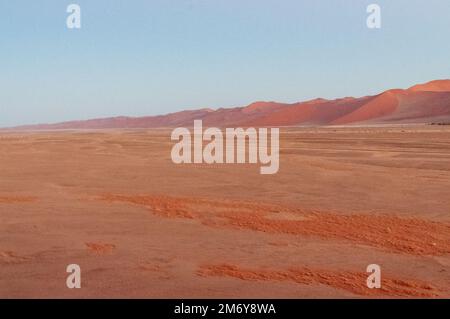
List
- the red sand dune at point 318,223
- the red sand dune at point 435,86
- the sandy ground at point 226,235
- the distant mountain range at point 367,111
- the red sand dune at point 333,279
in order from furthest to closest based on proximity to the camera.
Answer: the red sand dune at point 435,86
the distant mountain range at point 367,111
the red sand dune at point 318,223
the sandy ground at point 226,235
the red sand dune at point 333,279

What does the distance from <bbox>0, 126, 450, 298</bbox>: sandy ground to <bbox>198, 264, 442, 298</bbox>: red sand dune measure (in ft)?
0.04

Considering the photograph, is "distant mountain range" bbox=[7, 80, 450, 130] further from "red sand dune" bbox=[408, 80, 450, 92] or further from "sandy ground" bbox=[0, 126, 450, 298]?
"sandy ground" bbox=[0, 126, 450, 298]

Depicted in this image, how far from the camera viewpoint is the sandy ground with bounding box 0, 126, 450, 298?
4.40 m

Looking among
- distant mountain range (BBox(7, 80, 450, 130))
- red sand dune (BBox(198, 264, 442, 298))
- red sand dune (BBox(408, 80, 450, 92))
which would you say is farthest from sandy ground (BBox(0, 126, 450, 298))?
red sand dune (BBox(408, 80, 450, 92))

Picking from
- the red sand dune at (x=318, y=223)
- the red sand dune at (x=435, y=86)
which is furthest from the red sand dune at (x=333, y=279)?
the red sand dune at (x=435, y=86)

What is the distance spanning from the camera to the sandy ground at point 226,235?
440 cm

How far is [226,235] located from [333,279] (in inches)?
79.0

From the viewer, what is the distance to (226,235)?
6.30 meters

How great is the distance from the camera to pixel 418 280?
4590 mm

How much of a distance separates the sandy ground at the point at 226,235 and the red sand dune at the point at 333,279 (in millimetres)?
11

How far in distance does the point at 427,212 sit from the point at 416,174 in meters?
5.05

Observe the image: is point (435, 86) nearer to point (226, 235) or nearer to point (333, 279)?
point (226, 235)

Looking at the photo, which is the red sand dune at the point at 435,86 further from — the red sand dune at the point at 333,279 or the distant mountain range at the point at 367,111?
the red sand dune at the point at 333,279

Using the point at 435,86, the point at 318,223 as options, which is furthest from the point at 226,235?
the point at 435,86
